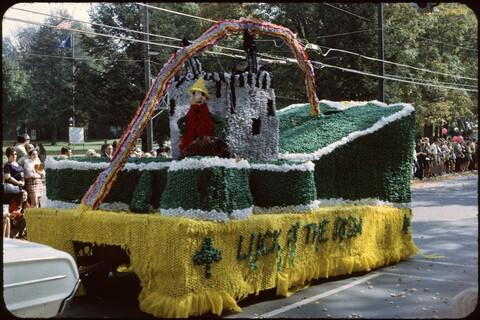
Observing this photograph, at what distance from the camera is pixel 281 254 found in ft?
23.7

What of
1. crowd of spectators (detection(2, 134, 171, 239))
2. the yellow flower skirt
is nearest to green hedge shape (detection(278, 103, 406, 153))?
the yellow flower skirt

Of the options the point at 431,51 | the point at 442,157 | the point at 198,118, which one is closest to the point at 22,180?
the point at 198,118

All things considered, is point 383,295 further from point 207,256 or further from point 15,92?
point 15,92

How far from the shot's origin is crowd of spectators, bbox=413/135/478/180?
25.3 metres

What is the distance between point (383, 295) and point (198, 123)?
120 inches

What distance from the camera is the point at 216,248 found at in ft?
20.8

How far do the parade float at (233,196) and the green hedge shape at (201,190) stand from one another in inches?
0.4

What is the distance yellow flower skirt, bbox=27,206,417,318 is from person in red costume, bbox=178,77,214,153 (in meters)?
1.20

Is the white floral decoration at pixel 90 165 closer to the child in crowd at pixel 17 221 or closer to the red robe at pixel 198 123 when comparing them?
the red robe at pixel 198 123

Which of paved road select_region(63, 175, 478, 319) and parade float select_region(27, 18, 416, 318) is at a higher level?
parade float select_region(27, 18, 416, 318)

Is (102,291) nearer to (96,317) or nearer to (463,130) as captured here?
(96,317)

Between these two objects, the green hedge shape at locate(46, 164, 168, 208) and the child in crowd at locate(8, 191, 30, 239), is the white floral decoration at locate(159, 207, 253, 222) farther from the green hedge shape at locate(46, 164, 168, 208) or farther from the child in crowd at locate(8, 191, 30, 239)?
the child in crowd at locate(8, 191, 30, 239)

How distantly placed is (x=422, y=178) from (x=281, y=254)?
1945 centimetres

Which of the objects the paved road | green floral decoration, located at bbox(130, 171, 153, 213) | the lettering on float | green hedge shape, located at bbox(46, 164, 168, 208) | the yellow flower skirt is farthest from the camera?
green hedge shape, located at bbox(46, 164, 168, 208)
